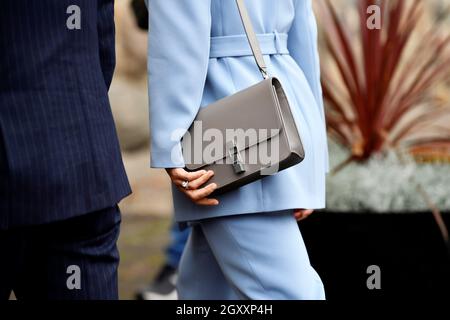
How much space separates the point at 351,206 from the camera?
344 cm

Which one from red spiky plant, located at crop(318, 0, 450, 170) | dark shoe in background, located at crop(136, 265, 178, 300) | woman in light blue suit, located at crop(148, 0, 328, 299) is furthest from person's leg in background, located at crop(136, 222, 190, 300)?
woman in light blue suit, located at crop(148, 0, 328, 299)

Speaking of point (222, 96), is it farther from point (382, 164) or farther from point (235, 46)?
point (382, 164)

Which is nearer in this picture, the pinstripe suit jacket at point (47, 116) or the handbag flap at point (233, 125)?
the pinstripe suit jacket at point (47, 116)

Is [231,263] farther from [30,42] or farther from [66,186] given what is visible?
[30,42]

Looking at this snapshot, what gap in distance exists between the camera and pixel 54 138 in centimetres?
191

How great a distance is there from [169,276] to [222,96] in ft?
5.57

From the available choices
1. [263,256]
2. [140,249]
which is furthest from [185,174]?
[140,249]

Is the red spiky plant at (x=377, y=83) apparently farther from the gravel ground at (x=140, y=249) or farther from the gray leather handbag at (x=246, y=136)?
the gray leather handbag at (x=246, y=136)

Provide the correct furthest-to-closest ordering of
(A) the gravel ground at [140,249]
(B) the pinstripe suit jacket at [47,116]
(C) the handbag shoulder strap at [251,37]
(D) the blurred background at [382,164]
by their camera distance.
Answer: (A) the gravel ground at [140,249] < (D) the blurred background at [382,164] < (C) the handbag shoulder strap at [251,37] < (B) the pinstripe suit jacket at [47,116]

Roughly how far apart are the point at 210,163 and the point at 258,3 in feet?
1.35

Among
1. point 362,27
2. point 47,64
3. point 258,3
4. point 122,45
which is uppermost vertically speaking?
point 122,45

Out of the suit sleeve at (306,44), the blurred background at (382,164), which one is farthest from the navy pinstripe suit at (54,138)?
the blurred background at (382,164)

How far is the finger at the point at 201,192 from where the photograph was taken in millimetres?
2268

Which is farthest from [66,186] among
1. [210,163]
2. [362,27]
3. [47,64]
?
[362,27]
